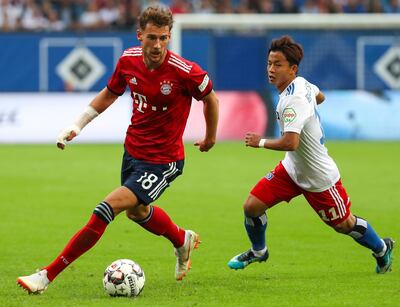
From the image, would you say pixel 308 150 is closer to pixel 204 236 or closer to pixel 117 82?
pixel 117 82

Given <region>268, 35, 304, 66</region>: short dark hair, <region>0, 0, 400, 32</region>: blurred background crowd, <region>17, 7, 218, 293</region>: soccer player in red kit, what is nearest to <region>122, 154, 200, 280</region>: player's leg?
<region>17, 7, 218, 293</region>: soccer player in red kit

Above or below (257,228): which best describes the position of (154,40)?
above

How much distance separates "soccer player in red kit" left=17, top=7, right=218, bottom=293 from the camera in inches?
334

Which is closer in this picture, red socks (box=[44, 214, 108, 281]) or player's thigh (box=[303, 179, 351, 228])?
red socks (box=[44, 214, 108, 281])

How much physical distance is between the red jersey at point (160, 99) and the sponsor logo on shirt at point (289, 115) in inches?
25.5

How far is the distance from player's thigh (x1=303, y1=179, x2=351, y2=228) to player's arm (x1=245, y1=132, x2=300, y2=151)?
678mm

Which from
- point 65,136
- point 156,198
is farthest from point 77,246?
point 65,136

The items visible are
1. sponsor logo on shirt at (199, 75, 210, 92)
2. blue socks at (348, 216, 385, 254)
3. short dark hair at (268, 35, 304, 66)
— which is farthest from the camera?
blue socks at (348, 216, 385, 254)

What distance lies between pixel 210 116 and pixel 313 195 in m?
1.17

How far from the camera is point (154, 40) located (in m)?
8.48

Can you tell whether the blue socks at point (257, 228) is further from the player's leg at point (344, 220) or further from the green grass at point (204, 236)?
the player's leg at point (344, 220)

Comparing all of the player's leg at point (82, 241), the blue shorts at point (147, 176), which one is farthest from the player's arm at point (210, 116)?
the player's leg at point (82, 241)

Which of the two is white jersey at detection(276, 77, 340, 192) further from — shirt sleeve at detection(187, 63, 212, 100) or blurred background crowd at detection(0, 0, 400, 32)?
blurred background crowd at detection(0, 0, 400, 32)

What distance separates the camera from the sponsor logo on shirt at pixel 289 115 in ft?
28.6
